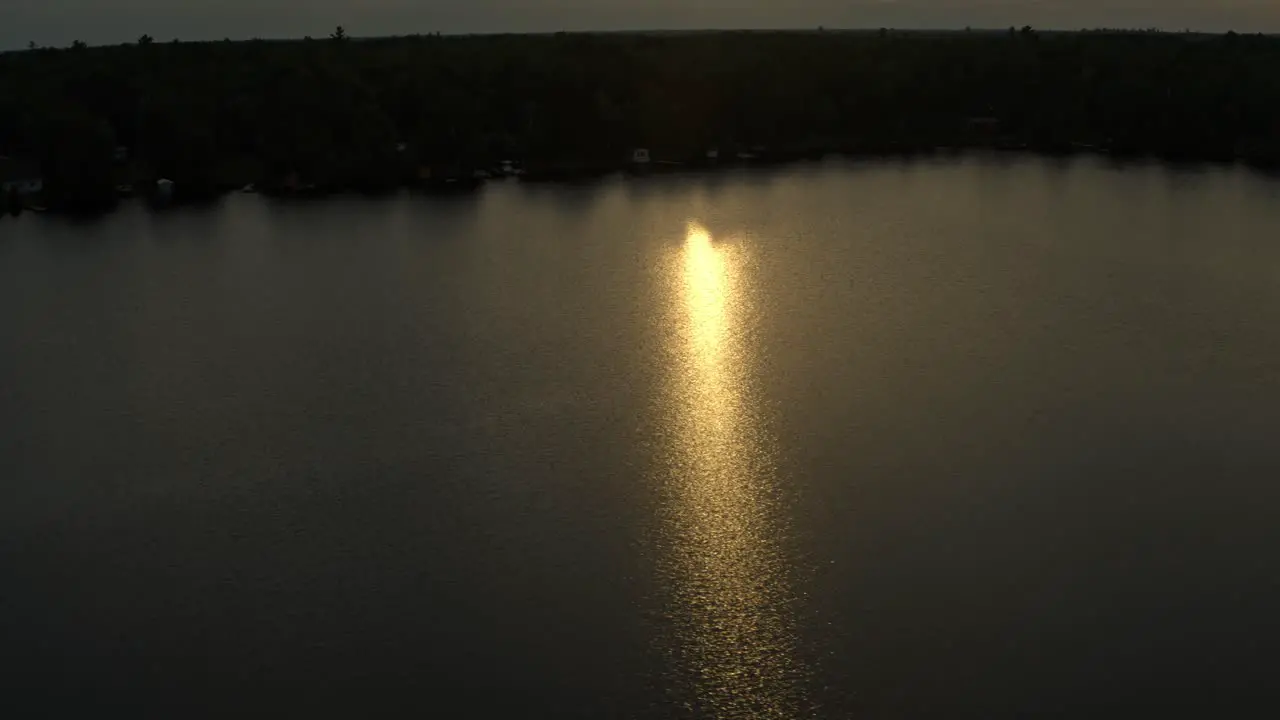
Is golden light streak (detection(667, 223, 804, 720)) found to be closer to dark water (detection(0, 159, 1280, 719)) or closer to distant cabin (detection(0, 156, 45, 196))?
dark water (detection(0, 159, 1280, 719))

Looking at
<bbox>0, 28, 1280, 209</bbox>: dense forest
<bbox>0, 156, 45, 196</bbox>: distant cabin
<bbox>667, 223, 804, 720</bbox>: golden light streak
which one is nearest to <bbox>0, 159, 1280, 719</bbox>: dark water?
<bbox>667, 223, 804, 720</bbox>: golden light streak

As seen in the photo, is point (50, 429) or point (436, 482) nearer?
point (436, 482)

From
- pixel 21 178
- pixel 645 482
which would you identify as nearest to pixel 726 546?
pixel 645 482

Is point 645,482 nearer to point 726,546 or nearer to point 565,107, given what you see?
point 726,546

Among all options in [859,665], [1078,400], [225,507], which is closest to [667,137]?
[1078,400]

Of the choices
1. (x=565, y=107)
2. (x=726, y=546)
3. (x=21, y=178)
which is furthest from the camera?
(x=565, y=107)

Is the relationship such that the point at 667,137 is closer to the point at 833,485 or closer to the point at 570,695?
the point at 833,485
